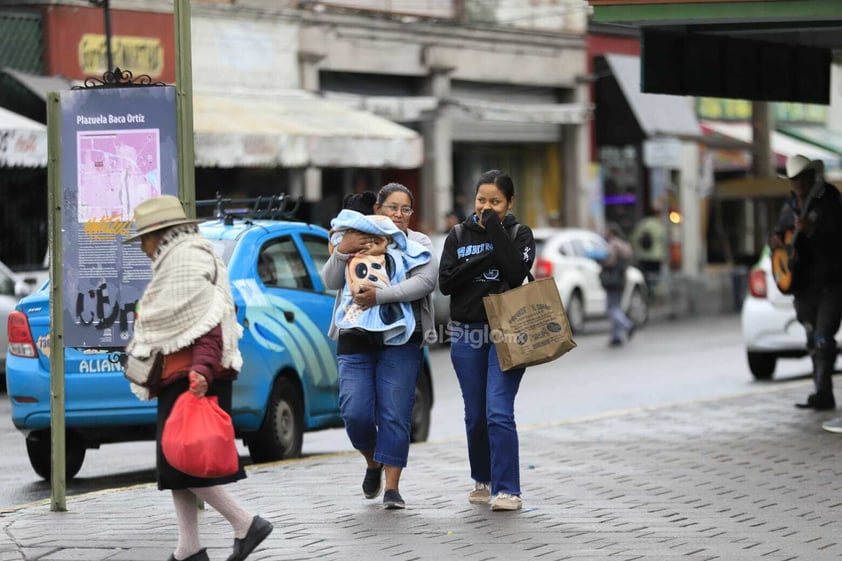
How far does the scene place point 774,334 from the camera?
17.5m

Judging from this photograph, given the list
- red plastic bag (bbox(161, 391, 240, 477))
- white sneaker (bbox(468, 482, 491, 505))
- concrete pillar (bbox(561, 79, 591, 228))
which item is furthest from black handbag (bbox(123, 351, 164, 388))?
concrete pillar (bbox(561, 79, 591, 228))

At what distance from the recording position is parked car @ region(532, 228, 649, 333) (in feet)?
89.8

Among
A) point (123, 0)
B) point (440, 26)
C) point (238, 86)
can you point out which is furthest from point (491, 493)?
point (440, 26)

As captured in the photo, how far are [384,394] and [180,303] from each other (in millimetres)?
2106

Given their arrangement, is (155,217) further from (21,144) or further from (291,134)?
(291,134)

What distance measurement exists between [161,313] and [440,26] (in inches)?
1045

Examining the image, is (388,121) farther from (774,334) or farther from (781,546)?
(781,546)

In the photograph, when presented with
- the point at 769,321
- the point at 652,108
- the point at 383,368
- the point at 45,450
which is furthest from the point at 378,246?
the point at 652,108

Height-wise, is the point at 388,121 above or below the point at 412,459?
above

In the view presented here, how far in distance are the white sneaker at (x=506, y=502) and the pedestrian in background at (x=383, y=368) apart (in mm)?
487

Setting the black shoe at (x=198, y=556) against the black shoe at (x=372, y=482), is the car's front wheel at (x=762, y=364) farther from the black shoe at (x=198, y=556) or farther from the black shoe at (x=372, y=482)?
the black shoe at (x=198, y=556)

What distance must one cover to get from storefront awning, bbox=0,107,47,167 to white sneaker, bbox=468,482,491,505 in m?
13.6

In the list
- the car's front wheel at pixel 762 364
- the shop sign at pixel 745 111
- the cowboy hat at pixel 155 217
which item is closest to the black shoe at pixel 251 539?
the cowboy hat at pixel 155 217

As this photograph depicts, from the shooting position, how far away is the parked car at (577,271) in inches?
1077
